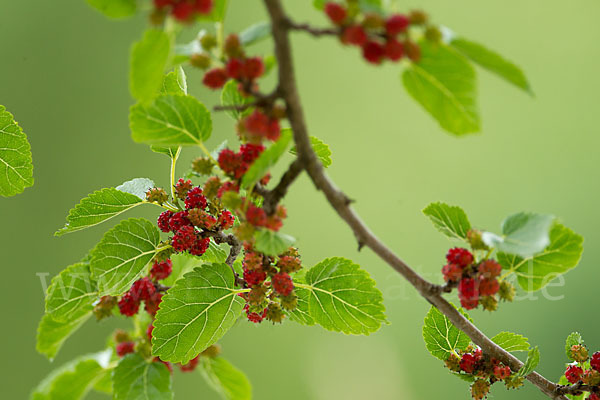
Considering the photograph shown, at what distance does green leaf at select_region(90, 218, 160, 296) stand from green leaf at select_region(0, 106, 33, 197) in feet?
0.40

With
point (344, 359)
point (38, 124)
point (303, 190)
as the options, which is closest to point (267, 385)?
point (344, 359)

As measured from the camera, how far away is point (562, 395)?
60 centimetres

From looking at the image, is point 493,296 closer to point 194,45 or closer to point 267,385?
point 194,45

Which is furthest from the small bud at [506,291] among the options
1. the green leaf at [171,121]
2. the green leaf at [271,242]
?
the green leaf at [171,121]

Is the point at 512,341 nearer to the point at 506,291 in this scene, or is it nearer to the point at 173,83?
the point at 506,291

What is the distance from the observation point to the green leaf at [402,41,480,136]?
44 centimetres

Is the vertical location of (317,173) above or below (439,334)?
above

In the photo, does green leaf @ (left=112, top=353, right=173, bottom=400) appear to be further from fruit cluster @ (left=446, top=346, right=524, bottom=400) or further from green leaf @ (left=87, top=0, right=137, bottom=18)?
green leaf @ (left=87, top=0, right=137, bottom=18)

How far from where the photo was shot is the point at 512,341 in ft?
2.20

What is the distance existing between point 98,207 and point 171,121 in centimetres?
20

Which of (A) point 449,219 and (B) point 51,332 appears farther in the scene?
(B) point 51,332

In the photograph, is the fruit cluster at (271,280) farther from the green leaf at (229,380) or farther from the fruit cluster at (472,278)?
the green leaf at (229,380)

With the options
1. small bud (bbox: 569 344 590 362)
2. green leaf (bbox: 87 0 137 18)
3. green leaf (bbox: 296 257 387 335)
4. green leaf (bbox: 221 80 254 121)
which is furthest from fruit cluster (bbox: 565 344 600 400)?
green leaf (bbox: 87 0 137 18)

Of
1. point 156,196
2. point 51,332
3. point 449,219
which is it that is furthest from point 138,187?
point 449,219
